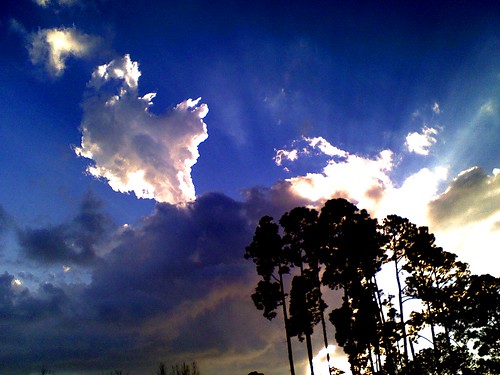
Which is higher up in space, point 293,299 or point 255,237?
point 255,237

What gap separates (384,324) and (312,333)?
5.79m

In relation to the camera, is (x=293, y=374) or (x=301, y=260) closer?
(x=293, y=374)

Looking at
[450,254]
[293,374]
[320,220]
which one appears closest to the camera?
[293,374]

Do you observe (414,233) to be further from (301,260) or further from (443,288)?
(301,260)

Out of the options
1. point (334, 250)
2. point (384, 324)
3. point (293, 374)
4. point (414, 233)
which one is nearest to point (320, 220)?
point (334, 250)

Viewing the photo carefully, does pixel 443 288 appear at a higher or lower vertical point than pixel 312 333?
higher

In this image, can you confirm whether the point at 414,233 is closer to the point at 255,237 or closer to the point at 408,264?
the point at 408,264

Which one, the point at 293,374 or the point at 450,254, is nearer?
the point at 293,374

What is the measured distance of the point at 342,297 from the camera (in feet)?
93.7

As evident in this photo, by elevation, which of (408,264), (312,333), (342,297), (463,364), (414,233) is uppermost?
(414,233)

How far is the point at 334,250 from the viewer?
28.2 m

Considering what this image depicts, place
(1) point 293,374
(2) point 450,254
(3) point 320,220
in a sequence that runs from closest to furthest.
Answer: (1) point 293,374 < (3) point 320,220 < (2) point 450,254

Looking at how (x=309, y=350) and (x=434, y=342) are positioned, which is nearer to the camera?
(x=309, y=350)

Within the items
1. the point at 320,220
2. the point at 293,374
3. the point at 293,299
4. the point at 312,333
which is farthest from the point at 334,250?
the point at 293,374
